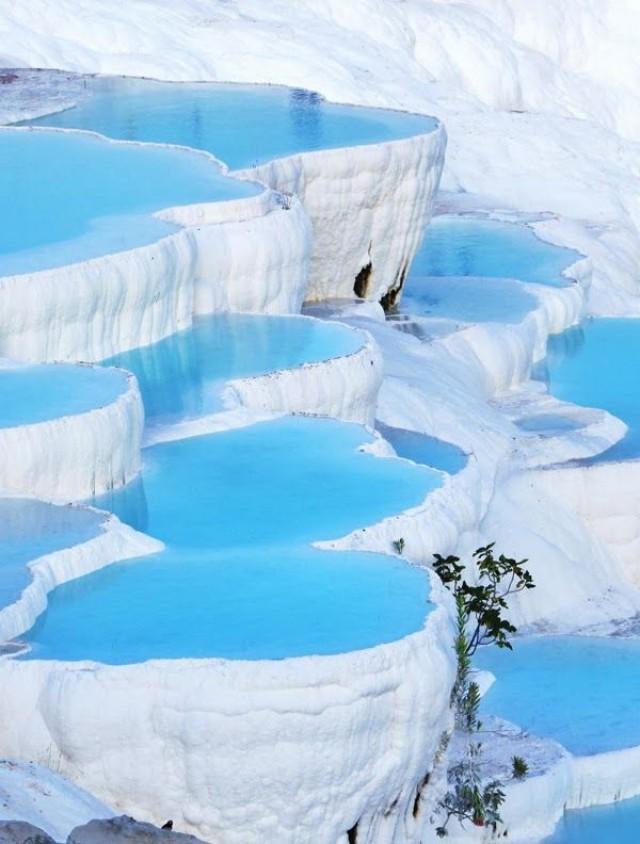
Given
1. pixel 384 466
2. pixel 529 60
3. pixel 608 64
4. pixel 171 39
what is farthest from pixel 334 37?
pixel 384 466

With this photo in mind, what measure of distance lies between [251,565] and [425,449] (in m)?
4.28

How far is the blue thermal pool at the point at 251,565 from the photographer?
9.70 meters

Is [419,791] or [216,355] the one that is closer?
[419,791]

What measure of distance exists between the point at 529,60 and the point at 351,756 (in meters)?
21.2

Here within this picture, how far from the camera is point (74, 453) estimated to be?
11.6 metres

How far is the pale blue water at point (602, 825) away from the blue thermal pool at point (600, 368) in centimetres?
510

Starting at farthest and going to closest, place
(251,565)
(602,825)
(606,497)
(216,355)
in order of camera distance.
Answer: (606,497) < (216,355) < (602,825) < (251,565)

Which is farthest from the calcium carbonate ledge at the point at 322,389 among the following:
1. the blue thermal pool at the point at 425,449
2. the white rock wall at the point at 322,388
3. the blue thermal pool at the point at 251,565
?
the blue thermal pool at the point at 251,565

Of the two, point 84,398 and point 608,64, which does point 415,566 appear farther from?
point 608,64

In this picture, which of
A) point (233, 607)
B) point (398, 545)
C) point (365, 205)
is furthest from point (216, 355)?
point (233, 607)

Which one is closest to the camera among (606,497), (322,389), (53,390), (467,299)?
(53,390)

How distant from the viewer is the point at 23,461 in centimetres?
1136

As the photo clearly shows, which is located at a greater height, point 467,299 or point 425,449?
point 425,449

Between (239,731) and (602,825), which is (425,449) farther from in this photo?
(239,731)
